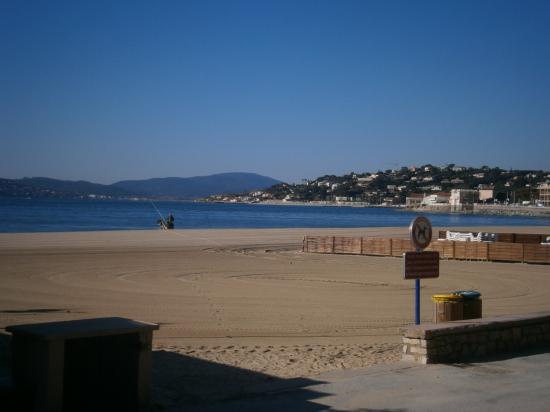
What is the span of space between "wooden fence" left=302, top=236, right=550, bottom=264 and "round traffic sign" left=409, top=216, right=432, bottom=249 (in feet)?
69.2

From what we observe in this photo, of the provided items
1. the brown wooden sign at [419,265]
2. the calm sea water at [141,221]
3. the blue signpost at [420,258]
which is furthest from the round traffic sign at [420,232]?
the calm sea water at [141,221]

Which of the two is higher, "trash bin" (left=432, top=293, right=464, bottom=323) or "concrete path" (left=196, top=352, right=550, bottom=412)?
"trash bin" (left=432, top=293, right=464, bottom=323)

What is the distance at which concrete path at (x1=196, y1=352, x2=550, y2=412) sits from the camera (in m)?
7.06

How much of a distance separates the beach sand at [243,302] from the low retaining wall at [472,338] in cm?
88

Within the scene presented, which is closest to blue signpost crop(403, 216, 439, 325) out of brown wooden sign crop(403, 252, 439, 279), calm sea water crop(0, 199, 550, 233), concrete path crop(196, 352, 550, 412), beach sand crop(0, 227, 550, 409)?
brown wooden sign crop(403, 252, 439, 279)

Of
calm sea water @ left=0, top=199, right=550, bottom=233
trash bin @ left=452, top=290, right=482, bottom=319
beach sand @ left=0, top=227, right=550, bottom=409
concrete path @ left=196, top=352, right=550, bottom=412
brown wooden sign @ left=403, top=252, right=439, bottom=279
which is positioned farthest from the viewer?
calm sea water @ left=0, top=199, right=550, bottom=233

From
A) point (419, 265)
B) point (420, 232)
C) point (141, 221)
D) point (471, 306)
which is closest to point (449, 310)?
point (471, 306)

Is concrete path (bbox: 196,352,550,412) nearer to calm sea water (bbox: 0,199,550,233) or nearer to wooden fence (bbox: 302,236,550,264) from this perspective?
wooden fence (bbox: 302,236,550,264)

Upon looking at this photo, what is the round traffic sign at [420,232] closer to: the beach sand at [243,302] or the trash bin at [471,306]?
the trash bin at [471,306]

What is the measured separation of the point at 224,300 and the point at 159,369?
320 inches

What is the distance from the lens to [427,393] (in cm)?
762

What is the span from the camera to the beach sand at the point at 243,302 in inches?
374

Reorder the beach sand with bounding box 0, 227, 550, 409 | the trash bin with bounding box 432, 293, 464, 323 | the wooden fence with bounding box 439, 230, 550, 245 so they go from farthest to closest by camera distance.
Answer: the wooden fence with bounding box 439, 230, 550, 245
the trash bin with bounding box 432, 293, 464, 323
the beach sand with bounding box 0, 227, 550, 409

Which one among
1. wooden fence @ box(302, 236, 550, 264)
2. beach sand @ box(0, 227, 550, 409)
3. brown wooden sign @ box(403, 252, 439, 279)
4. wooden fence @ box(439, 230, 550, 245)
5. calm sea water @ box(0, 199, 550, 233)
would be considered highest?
brown wooden sign @ box(403, 252, 439, 279)
